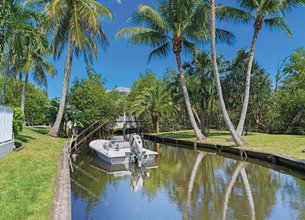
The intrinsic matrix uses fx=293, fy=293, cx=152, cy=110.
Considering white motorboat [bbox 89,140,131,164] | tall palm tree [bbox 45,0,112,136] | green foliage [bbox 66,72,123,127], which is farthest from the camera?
green foliage [bbox 66,72,123,127]

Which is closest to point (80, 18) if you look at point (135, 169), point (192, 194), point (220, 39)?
point (220, 39)

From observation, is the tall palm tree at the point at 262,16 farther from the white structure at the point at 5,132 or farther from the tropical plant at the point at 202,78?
the white structure at the point at 5,132

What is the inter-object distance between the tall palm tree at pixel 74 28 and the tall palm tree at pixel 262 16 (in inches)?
375

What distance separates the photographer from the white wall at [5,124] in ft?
36.6

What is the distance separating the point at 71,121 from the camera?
24.0m

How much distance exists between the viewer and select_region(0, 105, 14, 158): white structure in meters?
11.1

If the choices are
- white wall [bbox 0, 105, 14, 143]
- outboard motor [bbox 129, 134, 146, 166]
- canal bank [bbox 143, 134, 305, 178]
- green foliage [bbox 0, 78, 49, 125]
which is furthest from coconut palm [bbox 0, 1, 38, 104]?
green foliage [bbox 0, 78, 49, 125]

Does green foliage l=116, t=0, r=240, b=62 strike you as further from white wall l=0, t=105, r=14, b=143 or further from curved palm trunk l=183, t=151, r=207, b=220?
white wall l=0, t=105, r=14, b=143

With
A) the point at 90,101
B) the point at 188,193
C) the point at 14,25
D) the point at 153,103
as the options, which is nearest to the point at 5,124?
the point at 14,25

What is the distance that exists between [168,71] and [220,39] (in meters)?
26.6

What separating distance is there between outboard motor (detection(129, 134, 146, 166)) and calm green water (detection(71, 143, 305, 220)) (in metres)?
0.59

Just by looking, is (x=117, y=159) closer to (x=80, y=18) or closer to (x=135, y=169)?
(x=135, y=169)

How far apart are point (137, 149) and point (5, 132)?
5.66m

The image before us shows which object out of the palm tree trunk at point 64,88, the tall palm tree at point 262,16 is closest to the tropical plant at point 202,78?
the tall palm tree at point 262,16
